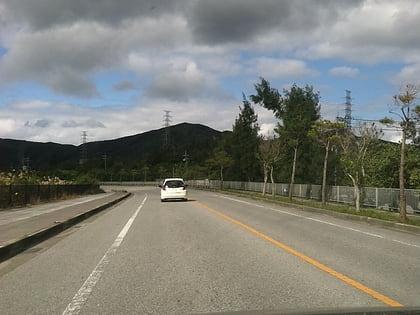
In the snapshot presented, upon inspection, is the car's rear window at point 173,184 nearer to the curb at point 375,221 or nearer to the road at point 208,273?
the curb at point 375,221

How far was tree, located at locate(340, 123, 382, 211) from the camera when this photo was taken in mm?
27355

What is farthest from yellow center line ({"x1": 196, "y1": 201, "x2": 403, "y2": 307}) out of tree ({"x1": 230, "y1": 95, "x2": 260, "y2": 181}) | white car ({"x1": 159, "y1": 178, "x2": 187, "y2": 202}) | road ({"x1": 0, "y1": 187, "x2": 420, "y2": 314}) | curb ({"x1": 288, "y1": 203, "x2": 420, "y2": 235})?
tree ({"x1": 230, "y1": 95, "x2": 260, "y2": 181})

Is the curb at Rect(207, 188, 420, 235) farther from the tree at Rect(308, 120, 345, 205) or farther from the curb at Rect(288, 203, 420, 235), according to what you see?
the tree at Rect(308, 120, 345, 205)

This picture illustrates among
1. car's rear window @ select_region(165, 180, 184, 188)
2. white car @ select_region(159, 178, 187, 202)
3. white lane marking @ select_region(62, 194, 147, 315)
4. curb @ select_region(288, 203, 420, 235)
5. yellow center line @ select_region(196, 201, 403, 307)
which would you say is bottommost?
white lane marking @ select_region(62, 194, 147, 315)

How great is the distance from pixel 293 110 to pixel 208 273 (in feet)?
118

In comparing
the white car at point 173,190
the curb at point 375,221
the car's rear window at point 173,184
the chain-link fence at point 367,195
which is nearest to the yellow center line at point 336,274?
the curb at point 375,221

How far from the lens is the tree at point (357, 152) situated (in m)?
27.4

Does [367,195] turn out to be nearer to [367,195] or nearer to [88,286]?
[367,195]

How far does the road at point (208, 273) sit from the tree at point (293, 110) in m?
25.3

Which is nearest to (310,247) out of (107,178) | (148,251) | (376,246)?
(376,246)

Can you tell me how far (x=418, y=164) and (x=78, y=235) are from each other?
2486cm

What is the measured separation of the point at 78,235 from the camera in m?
15.2

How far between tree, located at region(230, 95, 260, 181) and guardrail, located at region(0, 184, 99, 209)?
35957 mm

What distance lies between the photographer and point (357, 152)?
99.5ft
